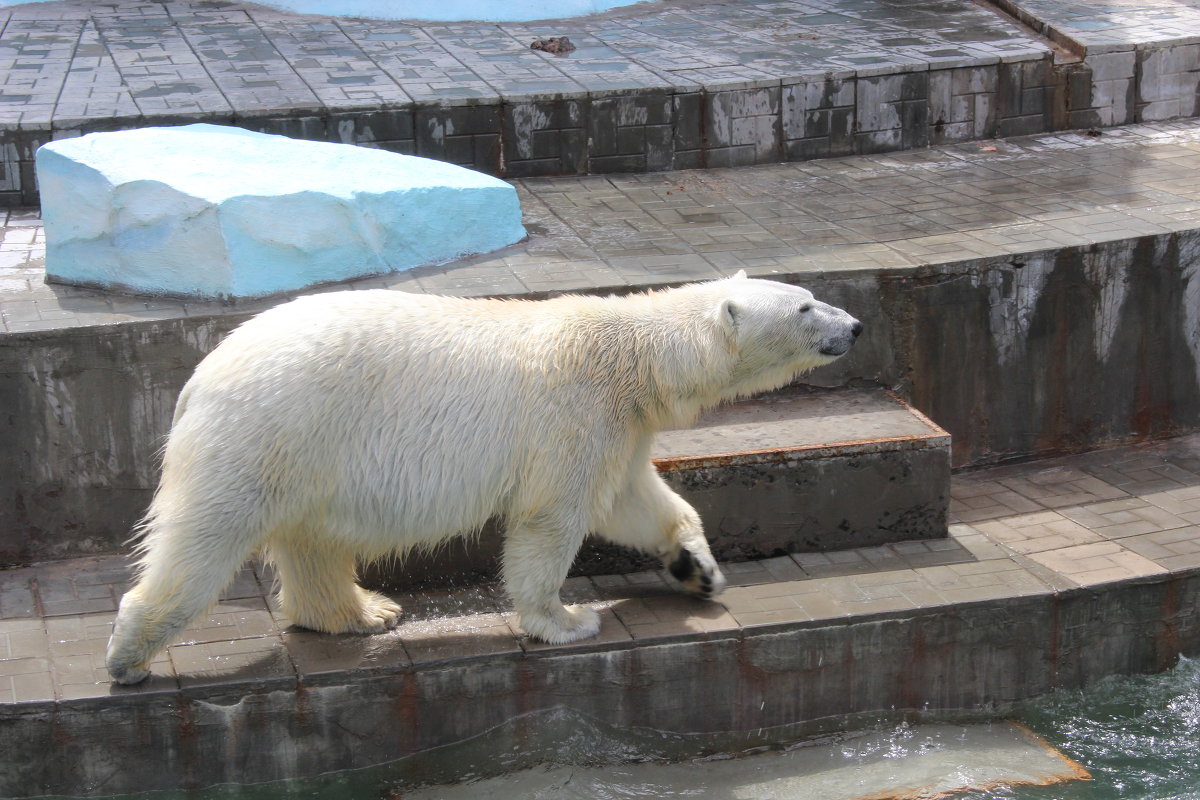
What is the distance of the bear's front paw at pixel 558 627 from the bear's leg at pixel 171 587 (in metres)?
0.95

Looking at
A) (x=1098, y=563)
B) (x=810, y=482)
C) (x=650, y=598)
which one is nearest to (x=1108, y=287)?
(x=1098, y=563)

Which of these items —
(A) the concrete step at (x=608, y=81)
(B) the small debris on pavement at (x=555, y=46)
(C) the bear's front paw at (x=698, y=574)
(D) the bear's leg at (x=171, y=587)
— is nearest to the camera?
(D) the bear's leg at (x=171, y=587)

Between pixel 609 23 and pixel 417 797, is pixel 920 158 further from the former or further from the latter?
pixel 417 797

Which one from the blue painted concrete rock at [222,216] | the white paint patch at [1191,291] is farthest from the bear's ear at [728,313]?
the white paint patch at [1191,291]

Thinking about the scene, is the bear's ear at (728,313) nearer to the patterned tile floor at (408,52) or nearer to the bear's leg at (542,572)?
the bear's leg at (542,572)

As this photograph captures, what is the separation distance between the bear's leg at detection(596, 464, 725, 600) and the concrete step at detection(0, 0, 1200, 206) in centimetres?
323

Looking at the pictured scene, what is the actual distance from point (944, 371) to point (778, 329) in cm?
192

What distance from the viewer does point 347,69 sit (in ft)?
26.3

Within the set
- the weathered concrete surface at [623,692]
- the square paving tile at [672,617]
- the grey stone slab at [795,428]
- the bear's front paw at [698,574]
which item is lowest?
the weathered concrete surface at [623,692]

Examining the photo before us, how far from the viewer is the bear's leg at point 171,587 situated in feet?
13.3

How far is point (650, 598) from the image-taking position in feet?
16.2

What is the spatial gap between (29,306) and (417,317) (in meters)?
1.86

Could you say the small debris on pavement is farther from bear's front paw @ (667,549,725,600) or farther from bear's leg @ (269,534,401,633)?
bear's leg @ (269,534,401,633)

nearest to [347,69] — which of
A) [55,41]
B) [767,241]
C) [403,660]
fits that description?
[55,41]
